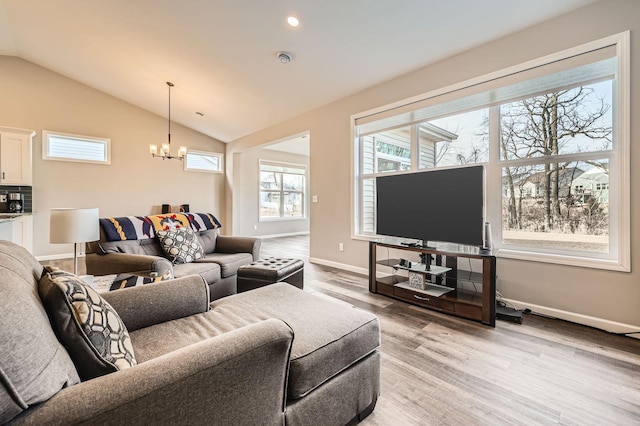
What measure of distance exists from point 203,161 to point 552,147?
274 inches

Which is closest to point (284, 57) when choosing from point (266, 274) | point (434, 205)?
point (434, 205)

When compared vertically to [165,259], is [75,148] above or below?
above


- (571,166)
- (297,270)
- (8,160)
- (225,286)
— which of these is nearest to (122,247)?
(225,286)

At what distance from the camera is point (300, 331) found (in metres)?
1.32

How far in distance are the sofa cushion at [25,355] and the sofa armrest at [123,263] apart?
5.37 ft

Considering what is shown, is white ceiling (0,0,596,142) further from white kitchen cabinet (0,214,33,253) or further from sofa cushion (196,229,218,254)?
white kitchen cabinet (0,214,33,253)

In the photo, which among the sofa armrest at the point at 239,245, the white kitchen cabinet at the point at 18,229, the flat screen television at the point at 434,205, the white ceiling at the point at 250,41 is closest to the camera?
the flat screen television at the point at 434,205

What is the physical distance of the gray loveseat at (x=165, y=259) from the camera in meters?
2.50

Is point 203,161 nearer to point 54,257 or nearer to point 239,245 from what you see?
point 54,257

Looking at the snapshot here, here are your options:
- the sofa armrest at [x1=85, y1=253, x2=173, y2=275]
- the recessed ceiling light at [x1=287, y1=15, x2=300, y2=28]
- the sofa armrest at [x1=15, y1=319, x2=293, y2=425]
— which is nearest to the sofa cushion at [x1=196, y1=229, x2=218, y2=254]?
the sofa armrest at [x1=85, y1=253, x2=173, y2=275]

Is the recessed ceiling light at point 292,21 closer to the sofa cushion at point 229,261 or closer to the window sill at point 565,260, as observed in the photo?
the sofa cushion at point 229,261

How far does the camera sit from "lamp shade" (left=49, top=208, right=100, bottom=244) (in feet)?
6.56

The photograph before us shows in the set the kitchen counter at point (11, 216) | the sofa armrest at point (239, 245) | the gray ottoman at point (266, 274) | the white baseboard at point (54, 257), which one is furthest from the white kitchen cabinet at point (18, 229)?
the gray ottoman at point (266, 274)

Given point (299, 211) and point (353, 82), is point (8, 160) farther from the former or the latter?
point (299, 211)
